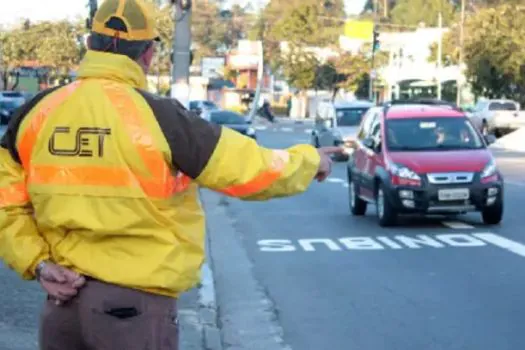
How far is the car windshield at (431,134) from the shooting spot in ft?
56.9

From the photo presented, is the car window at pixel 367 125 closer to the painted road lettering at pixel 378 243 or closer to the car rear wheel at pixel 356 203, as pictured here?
the car rear wheel at pixel 356 203

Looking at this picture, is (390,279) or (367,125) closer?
(390,279)

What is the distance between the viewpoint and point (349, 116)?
108 feet

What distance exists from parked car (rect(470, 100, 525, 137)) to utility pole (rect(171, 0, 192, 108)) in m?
33.8

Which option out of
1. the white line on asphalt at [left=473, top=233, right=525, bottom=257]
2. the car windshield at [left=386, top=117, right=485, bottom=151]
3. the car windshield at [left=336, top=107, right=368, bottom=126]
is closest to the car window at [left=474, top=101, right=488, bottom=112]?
the car windshield at [left=336, top=107, right=368, bottom=126]

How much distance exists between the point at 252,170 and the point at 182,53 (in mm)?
14491

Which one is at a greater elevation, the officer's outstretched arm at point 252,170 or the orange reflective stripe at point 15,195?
the officer's outstretched arm at point 252,170

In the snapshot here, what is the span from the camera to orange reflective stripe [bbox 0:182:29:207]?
4.00 meters

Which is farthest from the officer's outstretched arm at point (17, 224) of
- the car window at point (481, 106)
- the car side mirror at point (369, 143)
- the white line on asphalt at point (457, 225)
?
the car window at point (481, 106)

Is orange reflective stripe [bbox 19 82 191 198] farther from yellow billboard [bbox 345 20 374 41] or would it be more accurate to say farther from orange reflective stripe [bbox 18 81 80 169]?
yellow billboard [bbox 345 20 374 41]

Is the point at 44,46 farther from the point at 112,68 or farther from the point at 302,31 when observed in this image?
the point at 112,68

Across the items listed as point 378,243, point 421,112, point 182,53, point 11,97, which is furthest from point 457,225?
point 11,97

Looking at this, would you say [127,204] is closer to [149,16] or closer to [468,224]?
[149,16]

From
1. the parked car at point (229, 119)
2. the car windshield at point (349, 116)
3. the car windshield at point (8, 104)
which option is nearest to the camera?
the car windshield at point (349, 116)
